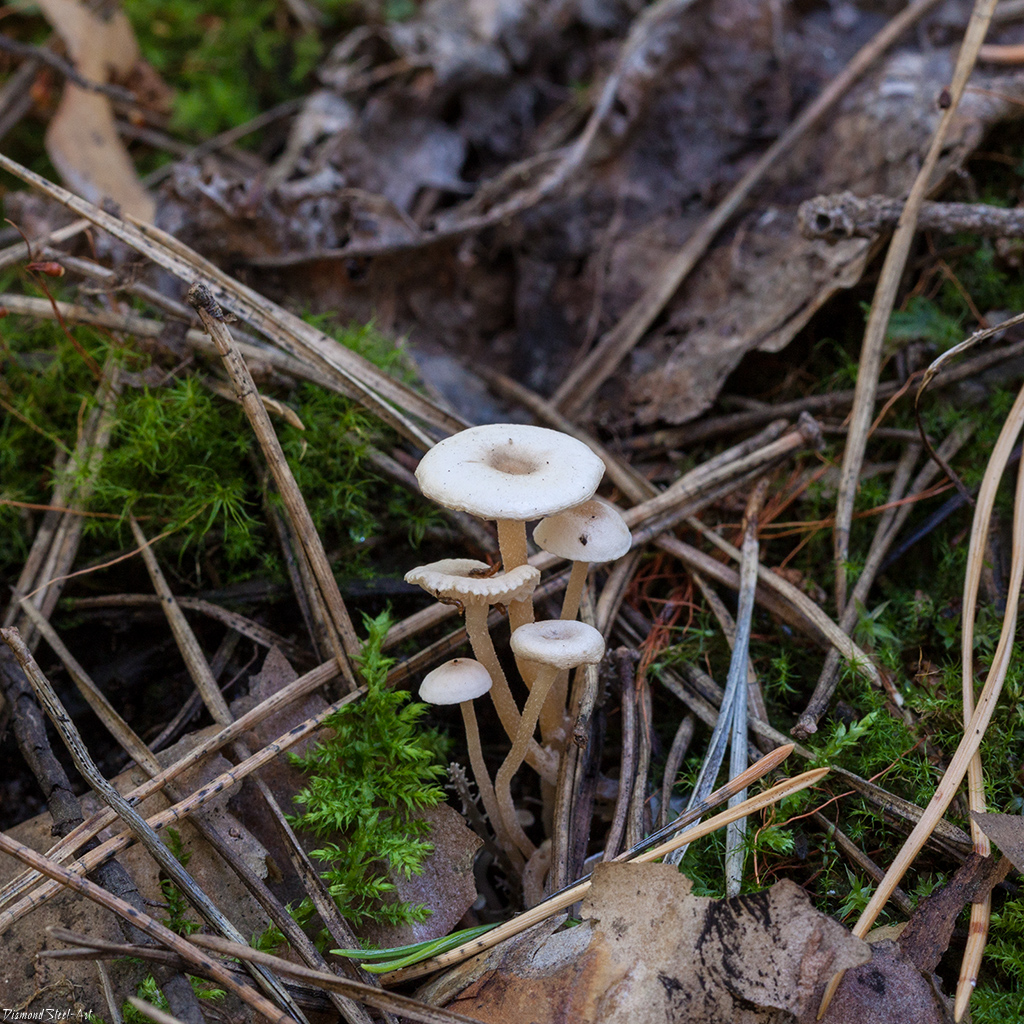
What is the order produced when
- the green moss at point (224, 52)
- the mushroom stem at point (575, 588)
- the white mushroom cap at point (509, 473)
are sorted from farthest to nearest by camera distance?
the green moss at point (224, 52)
the mushroom stem at point (575, 588)
the white mushroom cap at point (509, 473)

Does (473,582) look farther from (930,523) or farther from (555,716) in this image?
(930,523)

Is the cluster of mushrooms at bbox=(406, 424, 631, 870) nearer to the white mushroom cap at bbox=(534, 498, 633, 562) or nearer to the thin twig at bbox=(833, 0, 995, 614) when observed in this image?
the white mushroom cap at bbox=(534, 498, 633, 562)

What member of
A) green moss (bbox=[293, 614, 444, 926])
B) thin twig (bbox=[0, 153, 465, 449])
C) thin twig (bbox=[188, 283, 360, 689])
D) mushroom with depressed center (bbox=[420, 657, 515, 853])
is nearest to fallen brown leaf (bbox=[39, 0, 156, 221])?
thin twig (bbox=[0, 153, 465, 449])

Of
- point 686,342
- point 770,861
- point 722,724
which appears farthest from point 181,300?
point 770,861

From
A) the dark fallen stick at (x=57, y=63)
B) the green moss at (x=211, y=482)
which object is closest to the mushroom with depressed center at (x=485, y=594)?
the green moss at (x=211, y=482)

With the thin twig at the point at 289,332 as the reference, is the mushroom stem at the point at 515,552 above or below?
below

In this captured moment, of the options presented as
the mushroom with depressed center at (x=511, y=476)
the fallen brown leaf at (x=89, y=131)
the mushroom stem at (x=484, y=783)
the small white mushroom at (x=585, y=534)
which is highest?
the fallen brown leaf at (x=89, y=131)

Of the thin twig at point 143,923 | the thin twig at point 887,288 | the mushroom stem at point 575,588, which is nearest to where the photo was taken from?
the thin twig at point 143,923

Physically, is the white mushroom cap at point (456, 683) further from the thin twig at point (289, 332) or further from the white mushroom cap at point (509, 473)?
the thin twig at point (289, 332)
